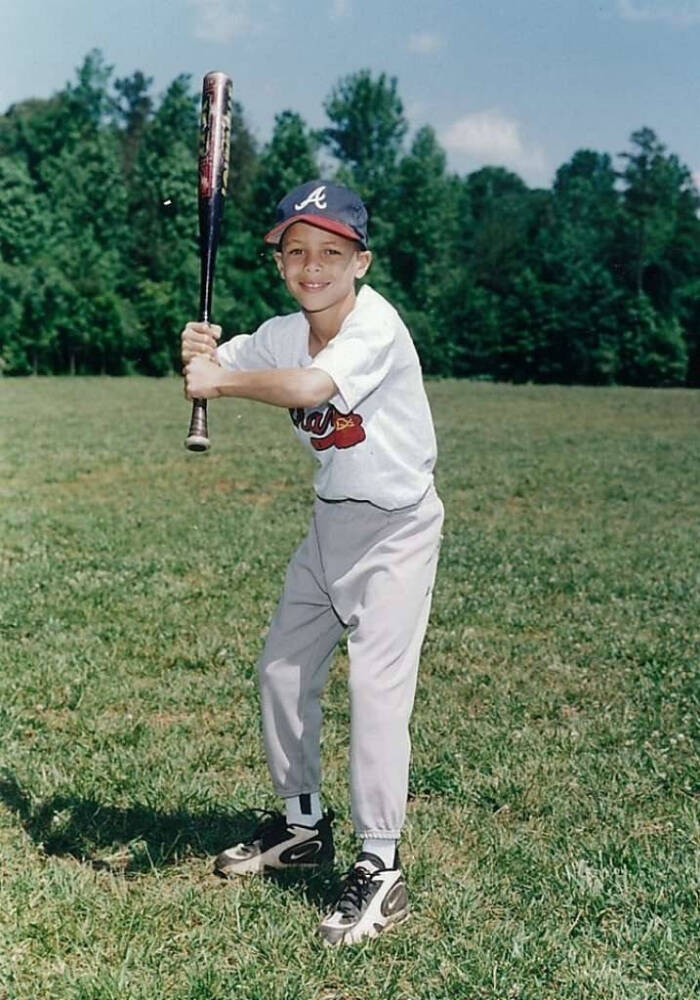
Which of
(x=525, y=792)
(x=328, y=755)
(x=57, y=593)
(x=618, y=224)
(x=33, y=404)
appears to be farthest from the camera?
(x=618, y=224)

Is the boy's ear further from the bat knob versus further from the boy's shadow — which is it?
the boy's shadow

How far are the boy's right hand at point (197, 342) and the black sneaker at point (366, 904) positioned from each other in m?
1.61

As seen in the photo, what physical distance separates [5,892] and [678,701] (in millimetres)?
3498

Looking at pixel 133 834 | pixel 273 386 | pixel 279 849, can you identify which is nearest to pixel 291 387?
pixel 273 386

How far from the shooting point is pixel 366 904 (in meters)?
3.38

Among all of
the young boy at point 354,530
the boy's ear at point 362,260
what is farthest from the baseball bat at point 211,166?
the boy's ear at point 362,260

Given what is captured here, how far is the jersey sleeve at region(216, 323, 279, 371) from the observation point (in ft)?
12.4

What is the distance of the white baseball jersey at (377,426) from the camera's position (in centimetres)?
342

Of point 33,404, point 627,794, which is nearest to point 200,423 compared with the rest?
point 627,794

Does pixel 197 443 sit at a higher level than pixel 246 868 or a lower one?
higher

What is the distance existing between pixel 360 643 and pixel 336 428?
0.66 meters

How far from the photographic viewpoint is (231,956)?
322 cm

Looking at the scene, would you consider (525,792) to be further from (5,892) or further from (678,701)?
(5,892)

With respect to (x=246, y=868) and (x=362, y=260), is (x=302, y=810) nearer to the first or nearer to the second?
(x=246, y=868)
